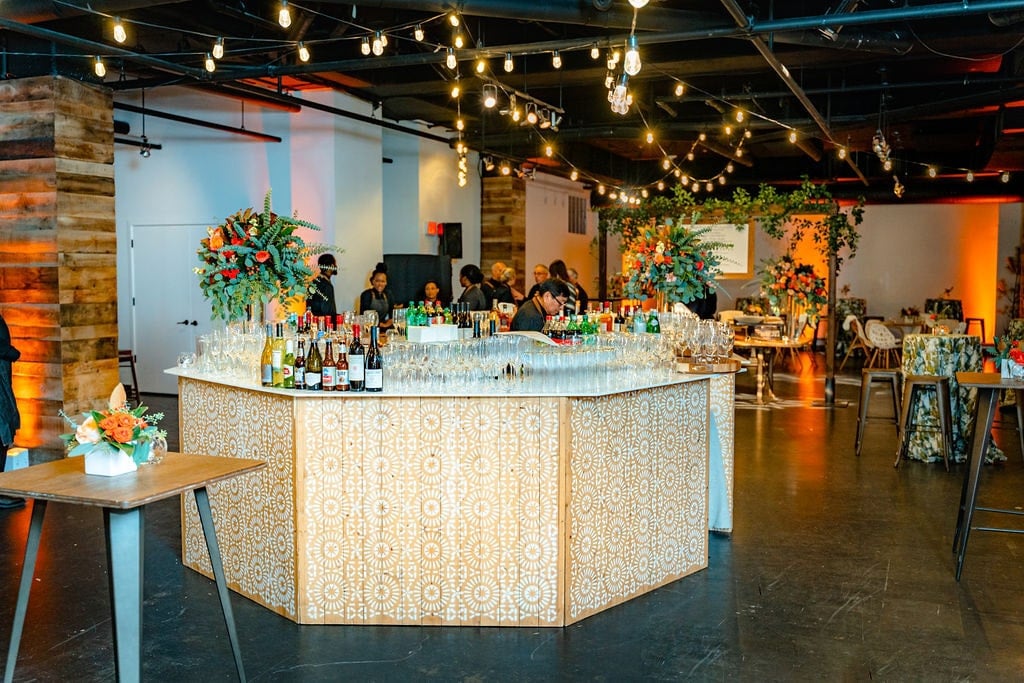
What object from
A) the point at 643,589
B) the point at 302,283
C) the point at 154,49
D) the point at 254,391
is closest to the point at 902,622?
the point at 643,589

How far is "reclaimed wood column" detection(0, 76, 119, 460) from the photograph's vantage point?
789 centimetres

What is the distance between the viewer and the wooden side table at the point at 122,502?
296 cm

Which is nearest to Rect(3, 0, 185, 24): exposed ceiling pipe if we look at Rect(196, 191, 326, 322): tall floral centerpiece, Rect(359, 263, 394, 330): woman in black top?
Rect(196, 191, 326, 322): tall floral centerpiece

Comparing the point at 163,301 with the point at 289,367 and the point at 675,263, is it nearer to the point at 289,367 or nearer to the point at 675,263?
the point at 675,263

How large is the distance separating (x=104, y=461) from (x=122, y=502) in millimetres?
429

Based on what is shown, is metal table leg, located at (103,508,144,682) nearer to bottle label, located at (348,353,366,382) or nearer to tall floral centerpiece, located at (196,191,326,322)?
bottle label, located at (348,353,366,382)

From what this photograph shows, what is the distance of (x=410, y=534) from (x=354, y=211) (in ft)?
23.8

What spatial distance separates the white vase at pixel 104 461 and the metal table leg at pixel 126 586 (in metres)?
0.27

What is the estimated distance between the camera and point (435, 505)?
4.30m

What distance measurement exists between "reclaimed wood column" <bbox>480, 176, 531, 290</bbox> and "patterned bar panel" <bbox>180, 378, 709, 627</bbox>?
35.1 ft

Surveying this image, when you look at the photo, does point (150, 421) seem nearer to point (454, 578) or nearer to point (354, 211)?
point (454, 578)

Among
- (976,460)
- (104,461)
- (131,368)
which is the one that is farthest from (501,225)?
(104,461)

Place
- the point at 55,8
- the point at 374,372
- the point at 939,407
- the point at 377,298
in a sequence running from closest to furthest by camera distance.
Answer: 1. the point at 374,372
2. the point at 55,8
3. the point at 939,407
4. the point at 377,298

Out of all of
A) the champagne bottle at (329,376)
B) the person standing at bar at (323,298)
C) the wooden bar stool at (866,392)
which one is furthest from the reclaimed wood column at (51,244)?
the wooden bar stool at (866,392)
